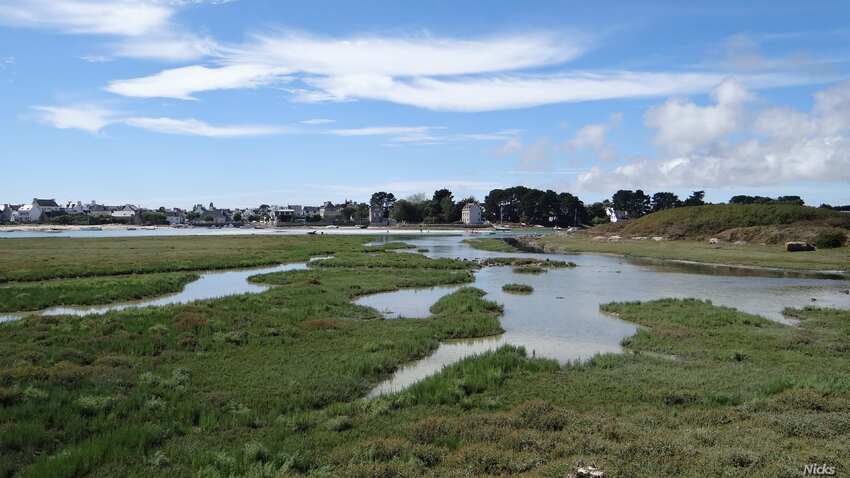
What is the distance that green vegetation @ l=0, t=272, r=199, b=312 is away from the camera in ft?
96.3

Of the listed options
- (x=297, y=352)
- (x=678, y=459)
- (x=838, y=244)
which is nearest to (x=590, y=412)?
(x=678, y=459)

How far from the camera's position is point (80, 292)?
32.8 meters

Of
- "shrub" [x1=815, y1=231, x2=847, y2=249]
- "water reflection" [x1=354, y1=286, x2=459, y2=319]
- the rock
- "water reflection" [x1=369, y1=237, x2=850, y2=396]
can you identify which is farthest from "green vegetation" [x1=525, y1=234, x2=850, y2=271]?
"water reflection" [x1=354, y1=286, x2=459, y2=319]

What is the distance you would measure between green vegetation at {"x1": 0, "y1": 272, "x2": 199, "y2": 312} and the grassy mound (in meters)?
80.3

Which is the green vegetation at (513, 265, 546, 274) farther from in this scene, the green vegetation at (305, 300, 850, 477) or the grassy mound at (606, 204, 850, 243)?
the grassy mound at (606, 204, 850, 243)

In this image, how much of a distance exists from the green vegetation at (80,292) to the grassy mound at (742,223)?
80.3 meters

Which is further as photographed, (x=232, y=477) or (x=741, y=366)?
(x=741, y=366)

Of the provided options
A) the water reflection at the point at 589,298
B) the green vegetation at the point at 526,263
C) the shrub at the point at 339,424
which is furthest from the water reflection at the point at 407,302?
the green vegetation at the point at 526,263

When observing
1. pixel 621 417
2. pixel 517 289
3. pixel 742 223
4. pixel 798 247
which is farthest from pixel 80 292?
pixel 742 223

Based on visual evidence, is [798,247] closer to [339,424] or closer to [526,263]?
[526,263]

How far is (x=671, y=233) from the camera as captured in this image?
10088 centimetres

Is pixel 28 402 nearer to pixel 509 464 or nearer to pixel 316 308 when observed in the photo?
pixel 509 464

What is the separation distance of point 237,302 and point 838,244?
7368 cm

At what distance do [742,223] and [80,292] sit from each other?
327ft
